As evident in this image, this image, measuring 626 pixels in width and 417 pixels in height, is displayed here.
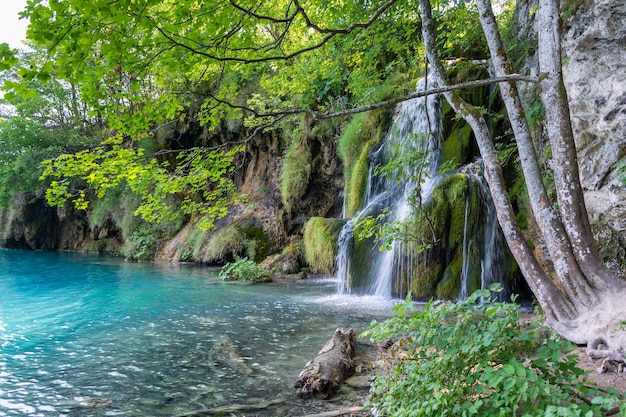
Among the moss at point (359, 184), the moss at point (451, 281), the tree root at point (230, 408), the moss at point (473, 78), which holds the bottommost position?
the tree root at point (230, 408)

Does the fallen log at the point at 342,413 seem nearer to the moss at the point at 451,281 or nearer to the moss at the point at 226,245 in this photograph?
the moss at the point at 451,281

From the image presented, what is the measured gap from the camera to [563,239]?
142 inches

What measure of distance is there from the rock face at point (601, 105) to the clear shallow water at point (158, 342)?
381 centimetres

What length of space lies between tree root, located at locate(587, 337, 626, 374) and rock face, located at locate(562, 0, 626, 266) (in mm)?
2656

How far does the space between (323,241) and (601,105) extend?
→ 6703 millimetres

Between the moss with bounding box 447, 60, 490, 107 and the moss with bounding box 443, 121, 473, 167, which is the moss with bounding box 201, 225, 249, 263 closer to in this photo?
the moss with bounding box 443, 121, 473, 167

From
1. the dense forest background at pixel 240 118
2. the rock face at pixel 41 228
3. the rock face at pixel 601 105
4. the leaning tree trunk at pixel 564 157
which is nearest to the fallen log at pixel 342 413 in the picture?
the leaning tree trunk at pixel 564 157

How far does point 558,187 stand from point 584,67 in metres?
2.95

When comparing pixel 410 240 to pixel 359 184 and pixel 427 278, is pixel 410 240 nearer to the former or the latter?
pixel 427 278

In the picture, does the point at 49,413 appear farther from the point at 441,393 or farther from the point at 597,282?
the point at 597,282

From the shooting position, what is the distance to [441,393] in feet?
8.65

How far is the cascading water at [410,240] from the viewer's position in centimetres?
781

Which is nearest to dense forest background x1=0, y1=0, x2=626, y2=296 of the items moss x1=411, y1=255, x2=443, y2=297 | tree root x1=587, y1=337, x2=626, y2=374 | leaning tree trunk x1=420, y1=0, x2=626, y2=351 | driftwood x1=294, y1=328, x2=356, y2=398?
moss x1=411, y1=255, x2=443, y2=297

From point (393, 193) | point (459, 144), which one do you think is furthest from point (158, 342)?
point (459, 144)
